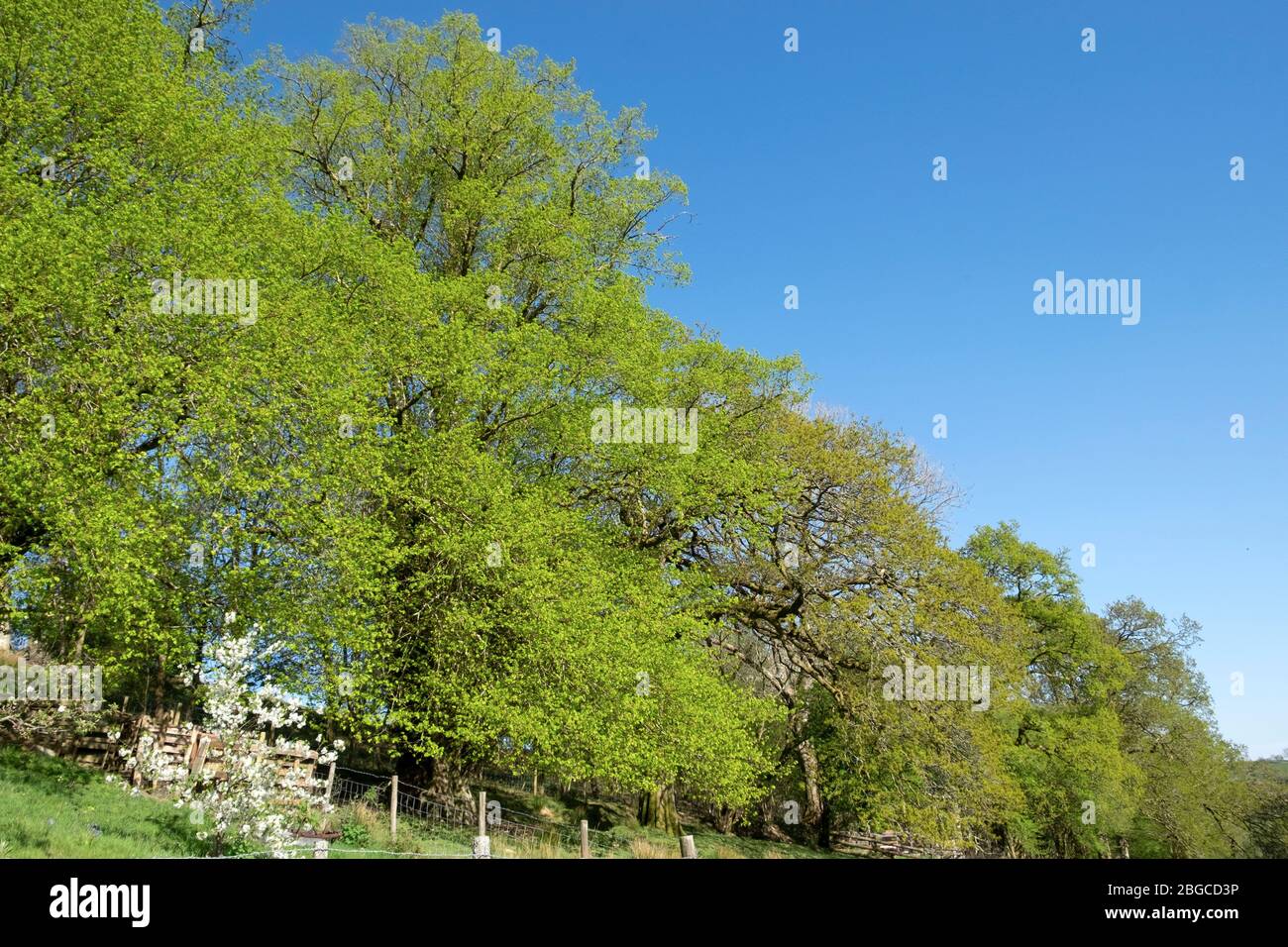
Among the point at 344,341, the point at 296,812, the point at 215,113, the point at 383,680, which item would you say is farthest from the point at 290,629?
the point at 215,113

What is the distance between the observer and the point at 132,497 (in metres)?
15.8

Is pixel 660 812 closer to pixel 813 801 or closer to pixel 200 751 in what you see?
pixel 813 801

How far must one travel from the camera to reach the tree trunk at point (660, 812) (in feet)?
97.1

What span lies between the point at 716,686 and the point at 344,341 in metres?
13.3

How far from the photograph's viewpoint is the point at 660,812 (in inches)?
1176

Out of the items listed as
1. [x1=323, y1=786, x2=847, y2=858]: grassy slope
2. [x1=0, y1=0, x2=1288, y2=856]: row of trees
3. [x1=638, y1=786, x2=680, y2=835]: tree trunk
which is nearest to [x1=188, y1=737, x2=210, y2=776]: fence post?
[x1=0, y1=0, x2=1288, y2=856]: row of trees

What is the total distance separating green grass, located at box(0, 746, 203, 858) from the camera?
445 inches

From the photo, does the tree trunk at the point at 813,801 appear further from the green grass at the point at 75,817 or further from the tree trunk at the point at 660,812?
the green grass at the point at 75,817

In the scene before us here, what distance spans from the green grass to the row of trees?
8.30ft

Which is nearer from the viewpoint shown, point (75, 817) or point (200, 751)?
point (75, 817)

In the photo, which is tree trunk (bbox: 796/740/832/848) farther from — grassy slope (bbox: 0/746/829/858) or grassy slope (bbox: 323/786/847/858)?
grassy slope (bbox: 0/746/829/858)

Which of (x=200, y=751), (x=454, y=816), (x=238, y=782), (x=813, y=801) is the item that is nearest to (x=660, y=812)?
(x=813, y=801)

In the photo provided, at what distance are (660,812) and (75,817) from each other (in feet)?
66.1

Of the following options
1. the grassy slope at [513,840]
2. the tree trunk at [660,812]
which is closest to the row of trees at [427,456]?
the tree trunk at [660,812]
